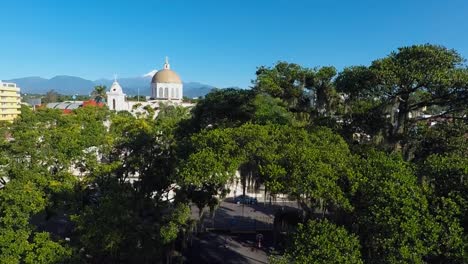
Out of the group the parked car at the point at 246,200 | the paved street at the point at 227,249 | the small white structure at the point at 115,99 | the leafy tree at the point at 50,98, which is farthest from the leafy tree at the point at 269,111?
the leafy tree at the point at 50,98

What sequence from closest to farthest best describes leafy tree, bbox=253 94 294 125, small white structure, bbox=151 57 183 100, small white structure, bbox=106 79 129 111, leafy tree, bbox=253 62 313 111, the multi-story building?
1. leafy tree, bbox=253 94 294 125
2. leafy tree, bbox=253 62 313 111
3. the multi-story building
4. small white structure, bbox=106 79 129 111
5. small white structure, bbox=151 57 183 100

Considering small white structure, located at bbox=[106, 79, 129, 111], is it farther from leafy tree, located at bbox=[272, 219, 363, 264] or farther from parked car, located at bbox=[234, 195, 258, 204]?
leafy tree, located at bbox=[272, 219, 363, 264]

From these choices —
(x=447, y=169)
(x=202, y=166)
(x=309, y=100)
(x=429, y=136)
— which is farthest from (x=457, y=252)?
(x=309, y=100)

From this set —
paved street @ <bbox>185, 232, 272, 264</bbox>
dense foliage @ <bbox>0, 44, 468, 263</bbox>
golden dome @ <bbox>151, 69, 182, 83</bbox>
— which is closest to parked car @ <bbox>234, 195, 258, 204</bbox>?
paved street @ <bbox>185, 232, 272, 264</bbox>

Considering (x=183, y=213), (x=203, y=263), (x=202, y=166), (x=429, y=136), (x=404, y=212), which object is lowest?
(x=203, y=263)

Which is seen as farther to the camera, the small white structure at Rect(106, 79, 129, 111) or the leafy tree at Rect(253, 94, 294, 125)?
the small white structure at Rect(106, 79, 129, 111)

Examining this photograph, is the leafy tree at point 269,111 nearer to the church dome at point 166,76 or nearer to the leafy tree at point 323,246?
the leafy tree at point 323,246

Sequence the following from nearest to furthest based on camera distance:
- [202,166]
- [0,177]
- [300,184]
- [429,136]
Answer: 1. [300,184]
2. [202,166]
3. [429,136]
4. [0,177]

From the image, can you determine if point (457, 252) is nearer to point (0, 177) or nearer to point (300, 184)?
point (300, 184)
